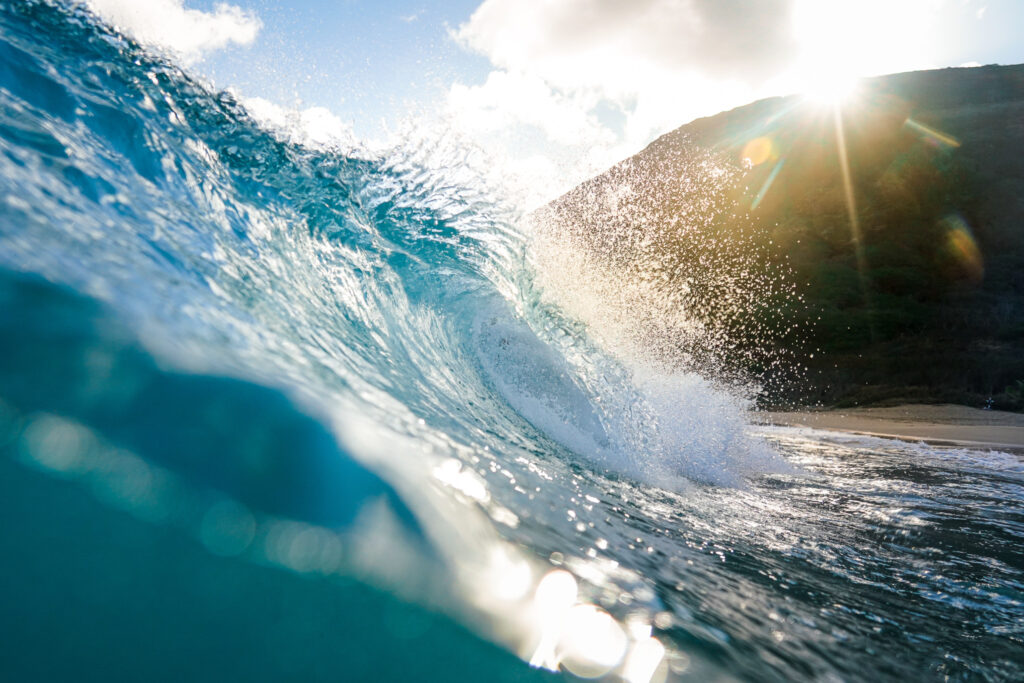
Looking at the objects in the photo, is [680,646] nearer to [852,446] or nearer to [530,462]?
[530,462]

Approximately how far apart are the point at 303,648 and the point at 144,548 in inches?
7.6

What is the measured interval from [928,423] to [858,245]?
16829mm

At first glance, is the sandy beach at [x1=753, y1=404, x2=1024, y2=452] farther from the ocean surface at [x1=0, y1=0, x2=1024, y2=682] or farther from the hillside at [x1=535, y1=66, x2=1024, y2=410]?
the ocean surface at [x1=0, y1=0, x2=1024, y2=682]

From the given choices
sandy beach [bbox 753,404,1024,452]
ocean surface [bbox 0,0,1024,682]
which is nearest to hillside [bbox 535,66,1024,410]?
sandy beach [bbox 753,404,1024,452]

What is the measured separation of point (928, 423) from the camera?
43.6 ft

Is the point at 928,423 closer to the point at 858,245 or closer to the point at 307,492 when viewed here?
the point at 307,492

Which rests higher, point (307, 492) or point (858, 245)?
point (858, 245)

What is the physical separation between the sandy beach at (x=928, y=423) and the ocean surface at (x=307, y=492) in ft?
24.5

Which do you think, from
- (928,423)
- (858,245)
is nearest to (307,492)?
(928,423)

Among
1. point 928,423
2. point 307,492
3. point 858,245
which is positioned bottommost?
point 307,492

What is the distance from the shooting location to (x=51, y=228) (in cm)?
123

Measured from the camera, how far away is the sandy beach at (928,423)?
927cm

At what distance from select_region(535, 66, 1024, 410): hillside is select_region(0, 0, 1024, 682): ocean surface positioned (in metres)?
12.9

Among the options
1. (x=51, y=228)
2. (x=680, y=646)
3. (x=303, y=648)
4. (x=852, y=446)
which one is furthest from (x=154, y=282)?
(x=852, y=446)
